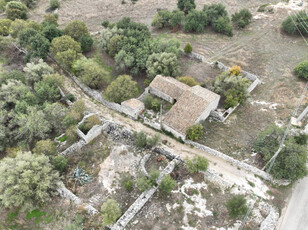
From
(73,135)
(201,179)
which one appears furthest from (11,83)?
(201,179)

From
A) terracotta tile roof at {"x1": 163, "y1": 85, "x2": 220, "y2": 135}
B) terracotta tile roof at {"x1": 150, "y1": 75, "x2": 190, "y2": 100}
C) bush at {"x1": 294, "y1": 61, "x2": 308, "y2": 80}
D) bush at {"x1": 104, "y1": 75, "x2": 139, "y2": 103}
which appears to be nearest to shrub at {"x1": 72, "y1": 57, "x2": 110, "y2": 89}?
bush at {"x1": 104, "y1": 75, "x2": 139, "y2": 103}

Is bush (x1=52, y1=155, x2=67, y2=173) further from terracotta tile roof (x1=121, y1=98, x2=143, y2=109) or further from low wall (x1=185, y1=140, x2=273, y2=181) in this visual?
low wall (x1=185, y1=140, x2=273, y2=181)

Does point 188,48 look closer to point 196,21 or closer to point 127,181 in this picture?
point 196,21

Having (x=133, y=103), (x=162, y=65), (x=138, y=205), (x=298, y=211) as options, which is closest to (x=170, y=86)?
(x=162, y=65)

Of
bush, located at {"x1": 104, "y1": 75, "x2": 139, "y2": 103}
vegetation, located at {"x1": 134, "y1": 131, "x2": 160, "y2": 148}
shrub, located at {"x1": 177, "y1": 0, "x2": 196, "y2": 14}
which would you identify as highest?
shrub, located at {"x1": 177, "y1": 0, "x2": 196, "y2": 14}

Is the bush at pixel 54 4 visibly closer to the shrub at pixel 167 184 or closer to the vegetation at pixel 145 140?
the vegetation at pixel 145 140

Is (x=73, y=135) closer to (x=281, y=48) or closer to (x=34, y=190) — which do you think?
(x=34, y=190)

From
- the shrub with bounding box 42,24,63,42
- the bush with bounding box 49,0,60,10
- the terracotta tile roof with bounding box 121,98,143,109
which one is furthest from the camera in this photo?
the bush with bounding box 49,0,60,10

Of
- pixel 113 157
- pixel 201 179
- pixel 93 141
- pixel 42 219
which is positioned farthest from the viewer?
pixel 93 141
